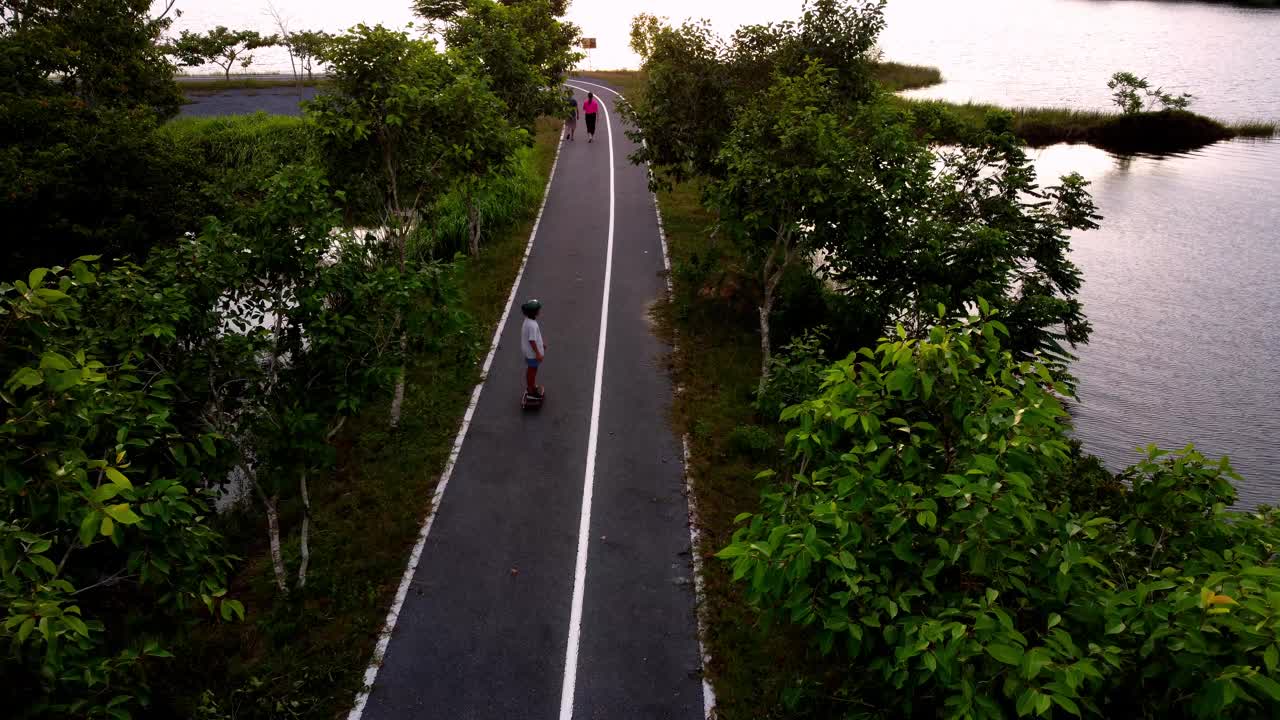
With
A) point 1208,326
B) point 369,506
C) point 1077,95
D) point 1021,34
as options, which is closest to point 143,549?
point 369,506

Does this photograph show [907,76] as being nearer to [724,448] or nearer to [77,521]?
[724,448]

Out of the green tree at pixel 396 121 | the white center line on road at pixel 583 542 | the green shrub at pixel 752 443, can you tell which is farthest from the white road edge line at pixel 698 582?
the green tree at pixel 396 121

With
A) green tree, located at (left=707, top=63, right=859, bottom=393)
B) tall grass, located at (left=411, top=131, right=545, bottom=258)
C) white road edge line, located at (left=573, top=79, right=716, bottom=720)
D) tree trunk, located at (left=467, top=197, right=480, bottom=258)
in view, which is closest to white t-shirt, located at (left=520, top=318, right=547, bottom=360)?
white road edge line, located at (left=573, top=79, right=716, bottom=720)

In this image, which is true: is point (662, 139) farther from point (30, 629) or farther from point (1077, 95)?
point (1077, 95)

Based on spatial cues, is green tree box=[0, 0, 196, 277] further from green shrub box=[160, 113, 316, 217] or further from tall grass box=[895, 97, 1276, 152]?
tall grass box=[895, 97, 1276, 152]

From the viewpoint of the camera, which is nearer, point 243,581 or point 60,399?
point 60,399
